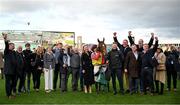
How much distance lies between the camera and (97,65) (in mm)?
17984

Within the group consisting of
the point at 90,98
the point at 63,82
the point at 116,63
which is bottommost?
the point at 90,98

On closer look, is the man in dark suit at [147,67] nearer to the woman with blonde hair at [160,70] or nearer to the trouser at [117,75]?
the woman with blonde hair at [160,70]

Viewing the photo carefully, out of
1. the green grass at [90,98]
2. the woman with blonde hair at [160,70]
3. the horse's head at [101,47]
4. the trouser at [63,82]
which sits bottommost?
the green grass at [90,98]

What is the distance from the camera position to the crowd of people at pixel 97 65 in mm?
16812

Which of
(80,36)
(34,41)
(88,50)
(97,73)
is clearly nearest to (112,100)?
(97,73)

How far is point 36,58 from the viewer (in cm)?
1892

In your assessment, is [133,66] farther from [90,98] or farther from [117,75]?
[90,98]

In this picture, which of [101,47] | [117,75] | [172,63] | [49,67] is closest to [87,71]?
[101,47]

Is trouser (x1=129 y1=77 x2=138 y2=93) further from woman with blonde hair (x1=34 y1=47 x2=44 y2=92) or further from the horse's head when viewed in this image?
woman with blonde hair (x1=34 y1=47 x2=44 y2=92)

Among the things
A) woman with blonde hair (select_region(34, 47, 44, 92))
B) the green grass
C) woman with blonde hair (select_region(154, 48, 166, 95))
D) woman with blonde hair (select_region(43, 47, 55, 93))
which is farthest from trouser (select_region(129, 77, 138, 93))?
woman with blonde hair (select_region(34, 47, 44, 92))

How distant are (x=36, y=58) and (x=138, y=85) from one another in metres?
4.55

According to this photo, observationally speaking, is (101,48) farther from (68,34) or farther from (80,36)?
(68,34)

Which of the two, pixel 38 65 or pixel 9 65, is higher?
pixel 9 65

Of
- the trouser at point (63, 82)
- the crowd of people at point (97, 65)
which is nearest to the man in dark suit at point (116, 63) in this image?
the crowd of people at point (97, 65)
